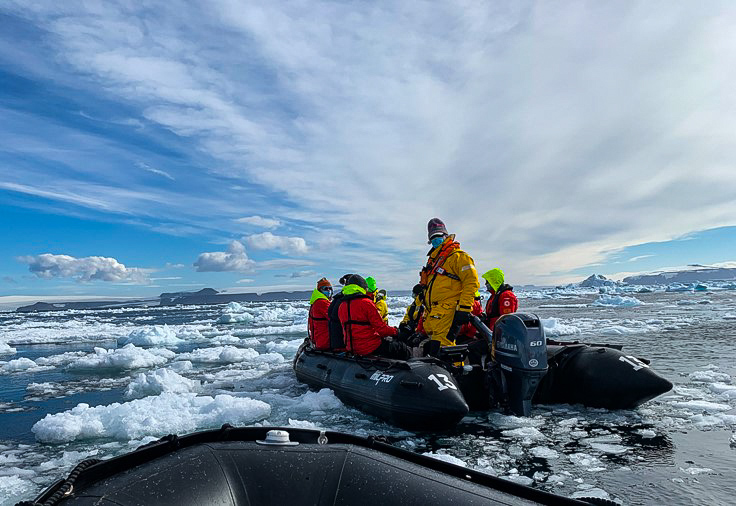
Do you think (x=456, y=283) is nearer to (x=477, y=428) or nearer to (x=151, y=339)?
(x=477, y=428)

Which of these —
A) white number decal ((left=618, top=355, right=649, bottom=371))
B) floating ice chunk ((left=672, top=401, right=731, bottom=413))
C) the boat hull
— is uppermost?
white number decal ((left=618, top=355, right=649, bottom=371))

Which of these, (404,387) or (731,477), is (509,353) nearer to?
(404,387)

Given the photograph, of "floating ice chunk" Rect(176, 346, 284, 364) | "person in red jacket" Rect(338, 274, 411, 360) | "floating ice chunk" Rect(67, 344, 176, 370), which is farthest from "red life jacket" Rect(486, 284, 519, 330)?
"floating ice chunk" Rect(67, 344, 176, 370)

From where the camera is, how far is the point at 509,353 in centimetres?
494

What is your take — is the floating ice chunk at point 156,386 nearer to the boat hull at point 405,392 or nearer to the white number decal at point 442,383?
the boat hull at point 405,392

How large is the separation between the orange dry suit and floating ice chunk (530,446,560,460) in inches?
69.7

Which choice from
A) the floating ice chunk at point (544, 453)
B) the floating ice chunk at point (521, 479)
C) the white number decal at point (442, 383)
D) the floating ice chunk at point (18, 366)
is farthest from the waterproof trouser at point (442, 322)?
the floating ice chunk at point (18, 366)

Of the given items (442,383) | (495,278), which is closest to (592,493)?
(442,383)

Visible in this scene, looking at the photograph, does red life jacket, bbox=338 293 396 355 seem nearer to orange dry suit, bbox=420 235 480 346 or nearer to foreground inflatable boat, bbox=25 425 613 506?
orange dry suit, bbox=420 235 480 346

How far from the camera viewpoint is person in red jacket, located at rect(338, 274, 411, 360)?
589 centimetres

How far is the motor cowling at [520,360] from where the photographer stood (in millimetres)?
4789

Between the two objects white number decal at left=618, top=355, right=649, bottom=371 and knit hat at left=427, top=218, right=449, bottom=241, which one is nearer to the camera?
white number decal at left=618, top=355, right=649, bottom=371

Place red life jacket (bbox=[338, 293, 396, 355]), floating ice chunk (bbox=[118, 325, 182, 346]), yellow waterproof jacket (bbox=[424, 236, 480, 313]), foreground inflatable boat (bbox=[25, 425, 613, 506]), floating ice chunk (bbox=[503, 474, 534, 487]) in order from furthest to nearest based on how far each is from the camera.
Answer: floating ice chunk (bbox=[118, 325, 182, 346]), red life jacket (bbox=[338, 293, 396, 355]), yellow waterproof jacket (bbox=[424, 236, 480, 313]), floating ice chunk (bbox=[503, 474, 534, 487]), foreground inflatable boat (bbox=[25, 425, 613, 506])

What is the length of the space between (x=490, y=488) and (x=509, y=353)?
3185 millimetres
